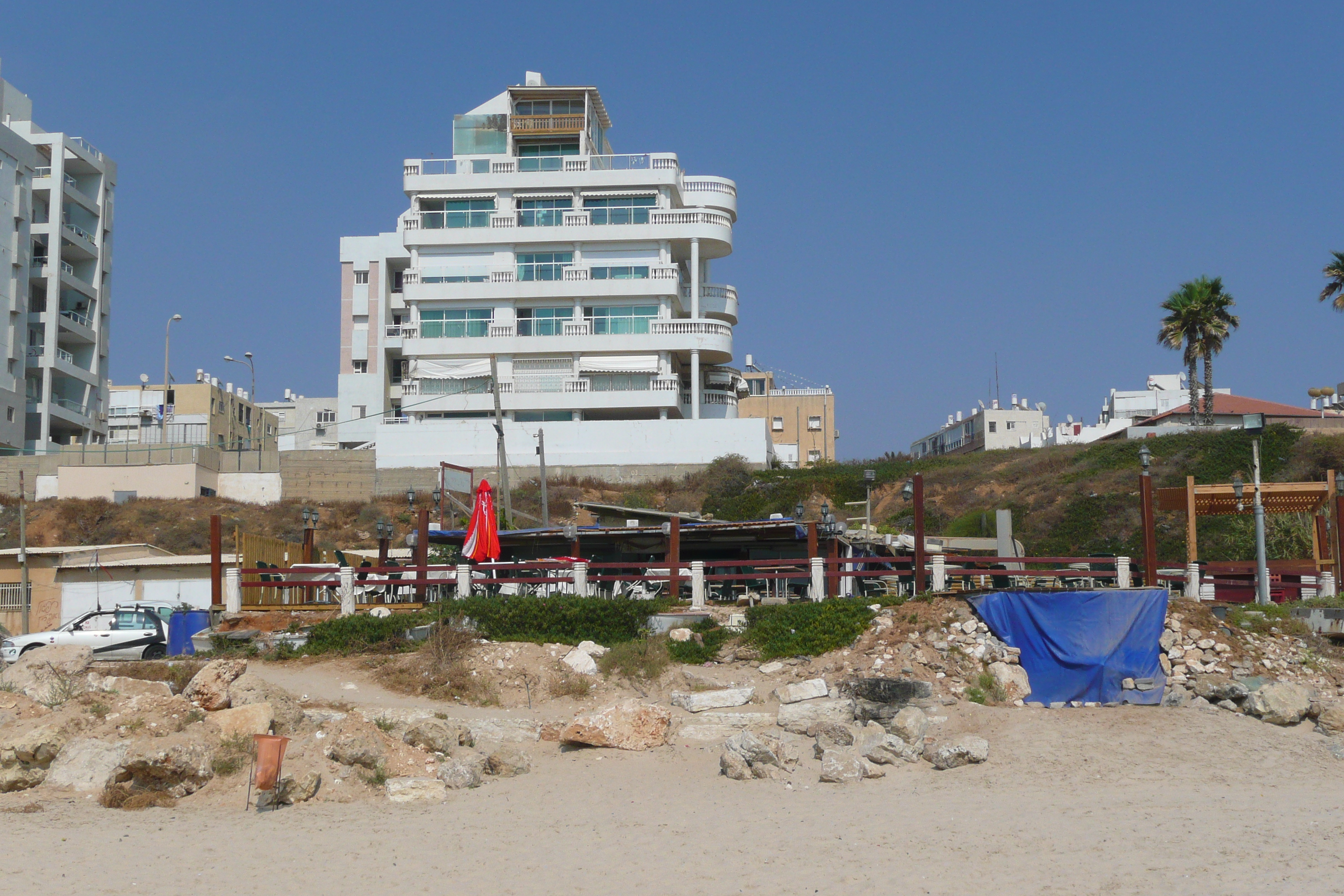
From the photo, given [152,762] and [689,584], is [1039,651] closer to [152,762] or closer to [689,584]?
[689,584]

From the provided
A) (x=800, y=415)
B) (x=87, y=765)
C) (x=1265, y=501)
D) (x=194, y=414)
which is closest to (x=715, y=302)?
(x=800, y=415)

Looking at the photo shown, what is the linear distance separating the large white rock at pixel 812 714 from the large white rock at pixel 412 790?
585cm

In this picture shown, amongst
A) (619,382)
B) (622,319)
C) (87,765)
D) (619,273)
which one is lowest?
(87,765)

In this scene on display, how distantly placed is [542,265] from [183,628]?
127ft

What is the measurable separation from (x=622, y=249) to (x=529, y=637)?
1611 inches

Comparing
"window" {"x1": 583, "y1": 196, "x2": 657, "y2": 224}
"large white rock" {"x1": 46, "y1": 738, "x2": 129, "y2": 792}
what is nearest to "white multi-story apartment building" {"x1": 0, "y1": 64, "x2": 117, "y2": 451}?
"window" {"x1": 583, "y1": 196, "x2": 657, "y2": 224}

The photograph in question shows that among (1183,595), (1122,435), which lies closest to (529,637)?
(1183,595)

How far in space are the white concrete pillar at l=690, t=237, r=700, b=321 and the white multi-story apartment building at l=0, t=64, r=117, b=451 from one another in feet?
120

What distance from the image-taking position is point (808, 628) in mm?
22609

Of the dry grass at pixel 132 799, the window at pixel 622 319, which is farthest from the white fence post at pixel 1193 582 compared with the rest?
the window at pixel 622 319

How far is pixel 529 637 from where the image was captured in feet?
75.8

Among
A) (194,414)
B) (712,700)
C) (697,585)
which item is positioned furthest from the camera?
(194,414)

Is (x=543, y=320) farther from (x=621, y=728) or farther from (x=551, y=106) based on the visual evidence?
(x=621, y=728)

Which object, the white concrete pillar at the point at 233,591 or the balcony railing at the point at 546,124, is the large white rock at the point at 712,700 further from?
the balcony railing at the point at 546,124
